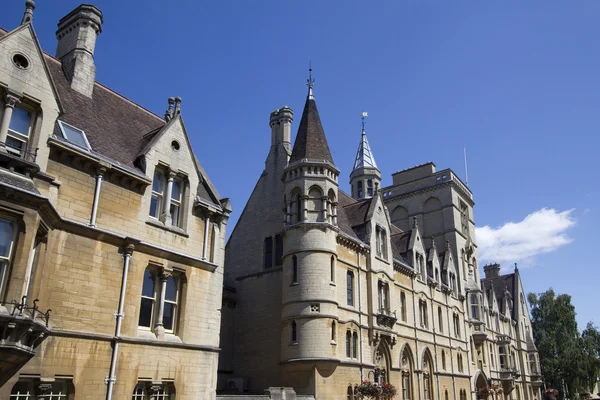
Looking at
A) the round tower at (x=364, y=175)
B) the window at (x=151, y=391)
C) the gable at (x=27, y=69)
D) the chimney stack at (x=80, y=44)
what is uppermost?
the round tower at (x=364, y=175)

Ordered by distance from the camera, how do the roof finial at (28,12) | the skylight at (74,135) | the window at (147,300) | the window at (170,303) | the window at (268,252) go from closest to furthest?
the roof finial at (28,12) → the skylight at (74,135) → the window at (147,300) → the window at (170,303) → the window at (268,252)

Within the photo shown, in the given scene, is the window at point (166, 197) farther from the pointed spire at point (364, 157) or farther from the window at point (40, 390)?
the pointed spire at point (364, 157)

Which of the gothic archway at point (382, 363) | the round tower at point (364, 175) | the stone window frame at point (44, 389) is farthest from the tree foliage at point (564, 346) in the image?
the stone window frame at point (44, 389)

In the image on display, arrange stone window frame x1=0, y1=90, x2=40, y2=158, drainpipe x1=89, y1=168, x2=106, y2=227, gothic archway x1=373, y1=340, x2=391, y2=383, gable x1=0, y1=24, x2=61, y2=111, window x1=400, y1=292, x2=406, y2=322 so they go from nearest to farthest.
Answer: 1. stone window frame x1=0, y1=90, x2=40, y2=158
2. gable x1=0, y1=24, x2=61, y2=111
3. drainpipe x1=89, y1=168, x2=106, y2=227
4. gothic archway x1=373, y1=340, x2=391, y2=383
5. window x1=400, y1=292, x2=406, y2=322

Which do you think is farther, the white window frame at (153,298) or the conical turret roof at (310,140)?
the conical turret roof at (310,140)

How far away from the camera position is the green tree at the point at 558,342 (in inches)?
2473

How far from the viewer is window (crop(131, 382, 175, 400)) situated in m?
16.5

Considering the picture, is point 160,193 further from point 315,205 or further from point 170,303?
point 315,205

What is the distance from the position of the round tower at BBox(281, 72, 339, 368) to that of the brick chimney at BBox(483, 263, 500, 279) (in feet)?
172

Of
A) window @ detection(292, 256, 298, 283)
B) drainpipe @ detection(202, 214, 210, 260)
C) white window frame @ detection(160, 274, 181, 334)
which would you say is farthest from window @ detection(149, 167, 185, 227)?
window @ detection(292, 256, 298, 283)

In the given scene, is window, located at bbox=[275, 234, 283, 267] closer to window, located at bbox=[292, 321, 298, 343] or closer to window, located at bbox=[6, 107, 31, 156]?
window, located at bbox=[292, 321, 298, 343]

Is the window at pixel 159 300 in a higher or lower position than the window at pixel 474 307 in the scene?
lower

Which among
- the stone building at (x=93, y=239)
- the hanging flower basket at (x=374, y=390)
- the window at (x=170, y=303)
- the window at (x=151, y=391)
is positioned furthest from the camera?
the hanging flower basket at (x=374, y=390)

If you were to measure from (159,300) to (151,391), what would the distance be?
2.90 meters
